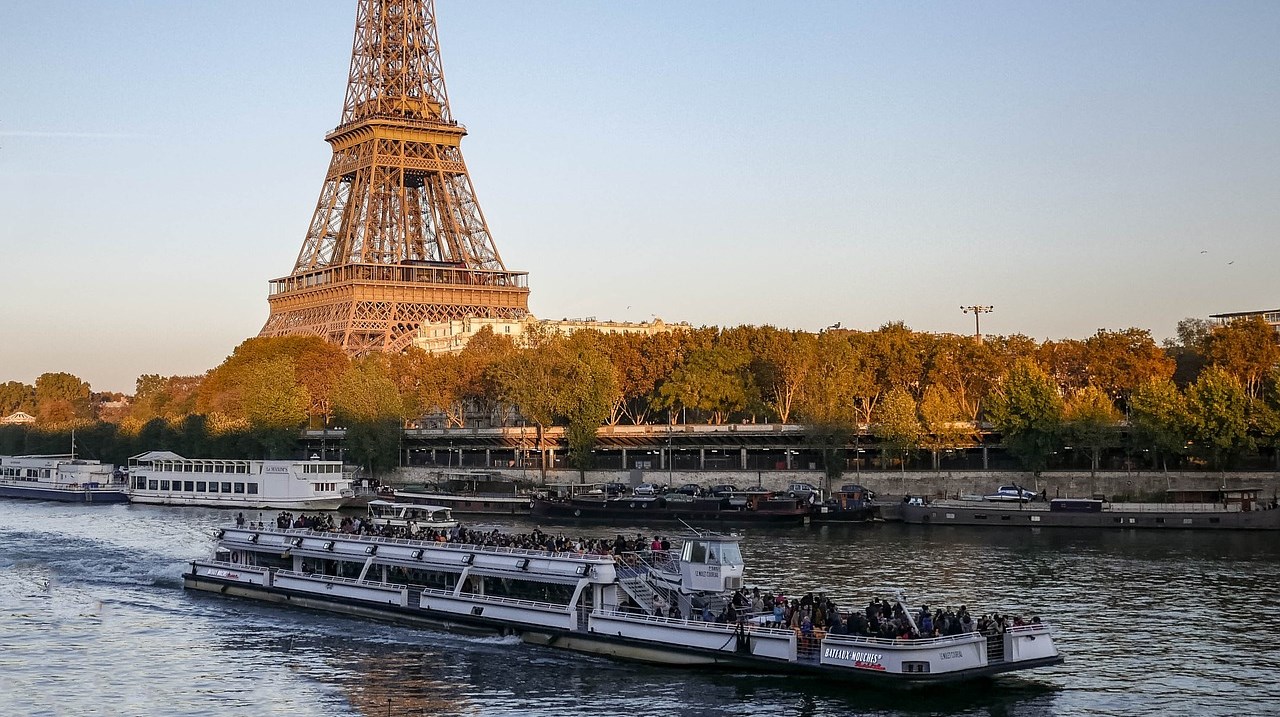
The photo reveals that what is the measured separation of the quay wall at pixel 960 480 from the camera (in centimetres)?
8731

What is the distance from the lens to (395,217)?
16262cm

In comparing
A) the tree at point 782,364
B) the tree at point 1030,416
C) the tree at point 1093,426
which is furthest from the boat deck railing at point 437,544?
the tree at point 782,364

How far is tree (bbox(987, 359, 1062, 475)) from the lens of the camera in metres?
89.9

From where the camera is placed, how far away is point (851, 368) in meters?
109

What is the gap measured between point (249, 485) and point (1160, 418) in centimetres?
6230

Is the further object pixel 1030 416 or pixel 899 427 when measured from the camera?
pixel 899 427

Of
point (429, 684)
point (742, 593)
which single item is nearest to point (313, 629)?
point (429, 684)

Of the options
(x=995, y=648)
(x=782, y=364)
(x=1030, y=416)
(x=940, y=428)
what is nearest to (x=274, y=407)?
(x=782, y=364)

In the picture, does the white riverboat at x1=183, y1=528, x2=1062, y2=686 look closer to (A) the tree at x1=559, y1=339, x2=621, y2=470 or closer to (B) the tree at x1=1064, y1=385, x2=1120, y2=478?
(B) the tree at x1=1064, y1=385, x2=1120, y2=478

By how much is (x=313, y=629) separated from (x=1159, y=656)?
2730cm

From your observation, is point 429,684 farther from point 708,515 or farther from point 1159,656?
point 708,515

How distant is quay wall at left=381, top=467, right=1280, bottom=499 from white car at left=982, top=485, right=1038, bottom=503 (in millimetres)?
3570

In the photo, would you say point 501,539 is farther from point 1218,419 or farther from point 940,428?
point 1218,419

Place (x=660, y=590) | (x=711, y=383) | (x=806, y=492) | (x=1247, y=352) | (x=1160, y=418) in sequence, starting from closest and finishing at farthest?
1. (x=660, y=590)
2. (x=1160, y=418)
3. (x=806, y=492)
4. (x=1247, y=352)
5. (x=711, y=383)
